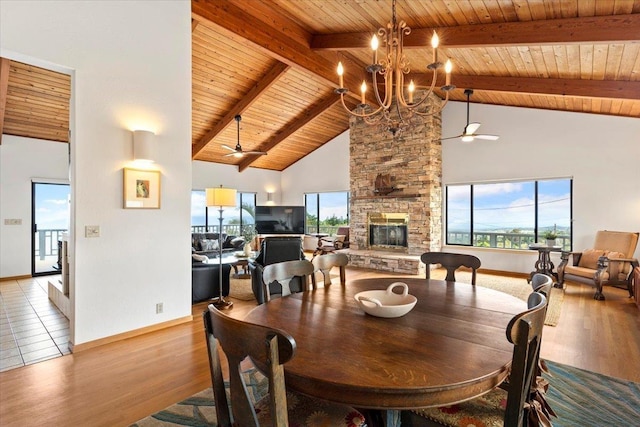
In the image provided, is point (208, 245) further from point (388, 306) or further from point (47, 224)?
point (388, 306)

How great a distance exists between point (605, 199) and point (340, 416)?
6.52 m

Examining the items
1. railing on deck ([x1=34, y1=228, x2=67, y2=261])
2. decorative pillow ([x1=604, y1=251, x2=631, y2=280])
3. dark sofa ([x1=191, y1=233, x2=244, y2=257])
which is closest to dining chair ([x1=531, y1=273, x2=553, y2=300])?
decorative pillow ([x1=604, y1=251, x2=631, y2=280])

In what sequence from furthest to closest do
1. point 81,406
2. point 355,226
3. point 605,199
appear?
point 355,226
point 605,199
point 81,406

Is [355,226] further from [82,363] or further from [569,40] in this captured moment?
[82,363]

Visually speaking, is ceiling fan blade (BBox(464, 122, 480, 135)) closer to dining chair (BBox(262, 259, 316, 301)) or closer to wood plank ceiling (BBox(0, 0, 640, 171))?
wood plank ceiling (BBox(0, 0, 640, 171))

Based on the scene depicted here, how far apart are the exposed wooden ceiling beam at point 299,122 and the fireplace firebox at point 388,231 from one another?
2806 millimetres

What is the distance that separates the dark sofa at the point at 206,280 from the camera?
15.1 feet

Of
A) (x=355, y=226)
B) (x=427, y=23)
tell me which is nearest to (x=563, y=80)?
(x=427, y=23)

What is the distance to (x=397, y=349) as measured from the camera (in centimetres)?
127

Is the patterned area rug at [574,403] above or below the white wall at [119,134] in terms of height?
below

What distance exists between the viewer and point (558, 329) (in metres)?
3.59

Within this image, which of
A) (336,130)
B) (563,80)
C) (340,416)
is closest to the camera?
(340,416)

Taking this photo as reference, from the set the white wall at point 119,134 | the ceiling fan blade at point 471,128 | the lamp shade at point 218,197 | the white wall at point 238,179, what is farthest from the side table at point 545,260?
the white wall at point 238,179

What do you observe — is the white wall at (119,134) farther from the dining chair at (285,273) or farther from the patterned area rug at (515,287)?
the patterned area rug at (515,287)
